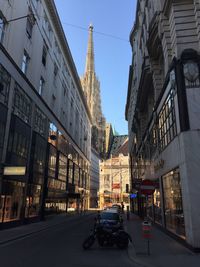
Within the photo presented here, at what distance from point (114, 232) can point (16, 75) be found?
16768 millimetres

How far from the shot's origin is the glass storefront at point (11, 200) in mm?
20969

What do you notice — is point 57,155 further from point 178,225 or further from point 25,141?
point 178,225

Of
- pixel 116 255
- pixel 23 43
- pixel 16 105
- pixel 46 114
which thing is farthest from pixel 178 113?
pixel 46 114

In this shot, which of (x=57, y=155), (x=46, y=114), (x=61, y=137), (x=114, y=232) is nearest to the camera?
(x=114, y=232)

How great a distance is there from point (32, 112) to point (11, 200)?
948 cm

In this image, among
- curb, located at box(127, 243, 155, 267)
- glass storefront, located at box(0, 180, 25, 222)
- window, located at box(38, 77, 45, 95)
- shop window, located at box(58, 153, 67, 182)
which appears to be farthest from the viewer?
shop window, located at box(58, 153, 67, 182)

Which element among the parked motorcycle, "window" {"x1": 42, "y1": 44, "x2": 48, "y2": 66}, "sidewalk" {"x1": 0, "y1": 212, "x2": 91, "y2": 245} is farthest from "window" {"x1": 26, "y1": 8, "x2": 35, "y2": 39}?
the parked motorcycle

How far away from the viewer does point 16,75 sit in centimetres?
2319

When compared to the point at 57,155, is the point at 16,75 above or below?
above

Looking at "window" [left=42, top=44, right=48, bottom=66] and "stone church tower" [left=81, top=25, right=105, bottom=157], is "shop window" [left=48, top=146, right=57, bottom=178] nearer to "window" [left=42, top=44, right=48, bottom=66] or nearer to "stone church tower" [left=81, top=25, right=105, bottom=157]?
Answer: "window" [left=42, top=44, right=48, bottom=66]

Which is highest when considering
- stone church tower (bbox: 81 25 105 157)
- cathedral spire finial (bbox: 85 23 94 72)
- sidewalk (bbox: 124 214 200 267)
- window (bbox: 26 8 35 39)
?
cathedral spire finial (bbox: 85 23 94 72)

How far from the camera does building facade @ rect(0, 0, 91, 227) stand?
69.9 feet

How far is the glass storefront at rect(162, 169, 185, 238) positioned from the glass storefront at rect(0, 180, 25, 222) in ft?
41.5

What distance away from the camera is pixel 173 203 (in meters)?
15.7
